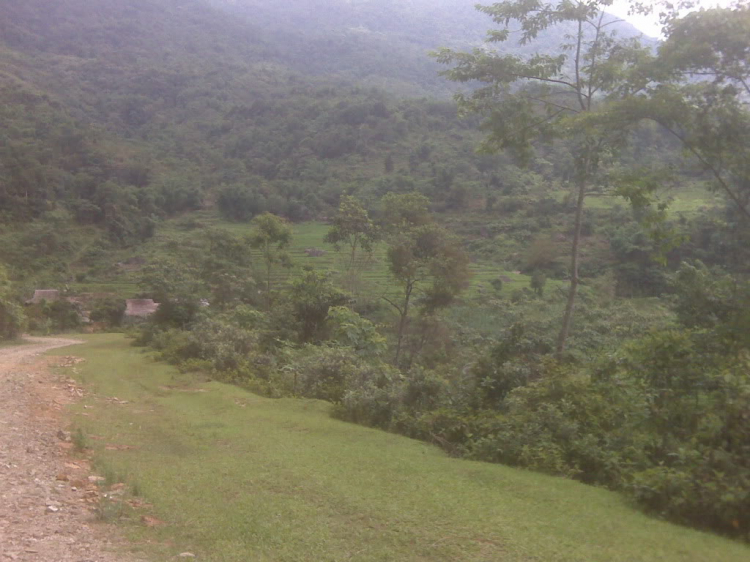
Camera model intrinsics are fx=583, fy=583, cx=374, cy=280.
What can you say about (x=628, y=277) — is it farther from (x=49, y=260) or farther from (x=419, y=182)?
(x=49, y=260)

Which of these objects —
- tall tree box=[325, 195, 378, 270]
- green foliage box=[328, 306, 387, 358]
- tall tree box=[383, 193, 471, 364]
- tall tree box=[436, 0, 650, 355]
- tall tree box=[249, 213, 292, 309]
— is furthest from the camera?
tall tree box=[249, 213, 292, 309]

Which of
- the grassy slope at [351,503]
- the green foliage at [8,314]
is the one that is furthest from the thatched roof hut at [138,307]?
the grassy slope at [351,503]

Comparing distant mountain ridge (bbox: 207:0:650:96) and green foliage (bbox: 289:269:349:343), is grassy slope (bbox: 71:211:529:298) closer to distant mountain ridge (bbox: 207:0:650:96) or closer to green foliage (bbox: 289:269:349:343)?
green foliage (bbox: 289:269:349:343)

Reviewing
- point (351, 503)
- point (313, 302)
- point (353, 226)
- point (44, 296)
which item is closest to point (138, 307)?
point (44, 296)

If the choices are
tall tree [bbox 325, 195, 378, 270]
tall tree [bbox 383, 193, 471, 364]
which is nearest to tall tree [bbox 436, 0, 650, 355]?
tall tree [bbox 383, 193, 471, 364]

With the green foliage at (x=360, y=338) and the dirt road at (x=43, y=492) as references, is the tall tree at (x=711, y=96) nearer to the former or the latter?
the dirt road at (x=43, y=492)

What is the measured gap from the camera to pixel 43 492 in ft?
17.7

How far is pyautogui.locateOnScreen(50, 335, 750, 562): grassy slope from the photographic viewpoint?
4445 mm

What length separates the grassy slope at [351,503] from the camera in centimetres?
445

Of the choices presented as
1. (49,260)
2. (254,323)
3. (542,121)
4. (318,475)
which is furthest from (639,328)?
(49,260)

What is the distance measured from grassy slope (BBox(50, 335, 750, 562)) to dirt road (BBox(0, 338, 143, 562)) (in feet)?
1.12

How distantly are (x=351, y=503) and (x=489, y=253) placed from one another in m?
27.3

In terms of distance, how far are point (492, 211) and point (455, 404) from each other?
30293mm

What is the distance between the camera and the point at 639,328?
1204 cm
